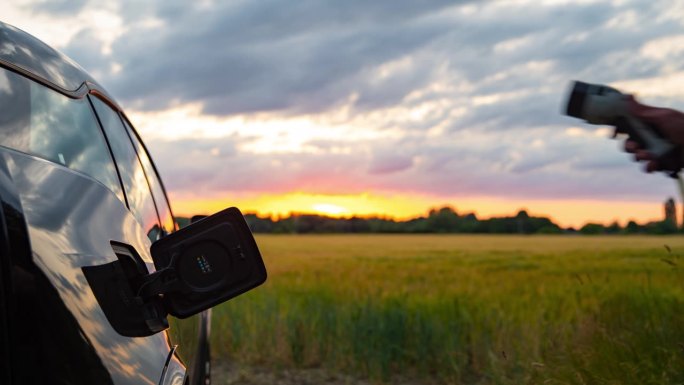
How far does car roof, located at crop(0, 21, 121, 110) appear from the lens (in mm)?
1859

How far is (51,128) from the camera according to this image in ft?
6.50

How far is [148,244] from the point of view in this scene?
251 cm

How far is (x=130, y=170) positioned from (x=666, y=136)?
5.62ft

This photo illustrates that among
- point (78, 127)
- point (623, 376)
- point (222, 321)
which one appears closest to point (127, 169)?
point (78, 127)

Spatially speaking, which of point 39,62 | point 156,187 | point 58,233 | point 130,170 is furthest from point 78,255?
point 156,187

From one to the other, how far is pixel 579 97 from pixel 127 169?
4.86 feet

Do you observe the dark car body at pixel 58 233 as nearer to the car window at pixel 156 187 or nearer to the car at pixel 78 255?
the car at pixel 78 255

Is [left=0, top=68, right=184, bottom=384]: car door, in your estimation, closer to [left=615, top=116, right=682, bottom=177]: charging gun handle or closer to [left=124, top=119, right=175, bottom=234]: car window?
[left=124, top=119, right=175, bottom=234]: car window

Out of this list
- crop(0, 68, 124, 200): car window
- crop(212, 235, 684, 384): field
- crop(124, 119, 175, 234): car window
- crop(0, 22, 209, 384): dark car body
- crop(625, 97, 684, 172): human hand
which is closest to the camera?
crop(0, 22, 209, 384): dark car body

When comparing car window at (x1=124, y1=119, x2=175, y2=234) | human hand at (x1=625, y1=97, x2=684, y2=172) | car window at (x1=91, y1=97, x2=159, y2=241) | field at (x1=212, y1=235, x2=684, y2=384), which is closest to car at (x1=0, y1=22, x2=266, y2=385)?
car window at (x1=91, y1=97, x2=159, y2=241)

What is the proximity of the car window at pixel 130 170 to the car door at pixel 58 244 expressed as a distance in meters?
0.38

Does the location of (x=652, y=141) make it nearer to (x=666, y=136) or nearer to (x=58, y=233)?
(x=666, y=136)

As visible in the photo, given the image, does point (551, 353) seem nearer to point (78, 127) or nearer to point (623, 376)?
point (623, 376)

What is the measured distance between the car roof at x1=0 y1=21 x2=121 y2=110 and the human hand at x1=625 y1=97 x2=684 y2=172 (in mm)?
1637
